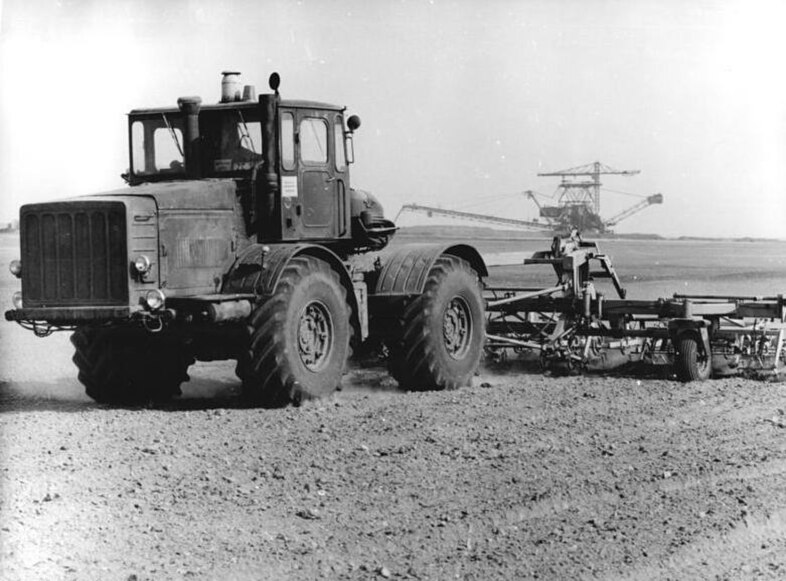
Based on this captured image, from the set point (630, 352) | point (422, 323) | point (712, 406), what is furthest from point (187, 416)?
point (630, 352)

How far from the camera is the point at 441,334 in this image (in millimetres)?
12742

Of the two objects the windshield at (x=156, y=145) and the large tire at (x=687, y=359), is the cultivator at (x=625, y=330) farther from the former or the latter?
the windshield at (x=156, y=145)

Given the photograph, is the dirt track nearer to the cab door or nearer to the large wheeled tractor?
the large wheeled tractor

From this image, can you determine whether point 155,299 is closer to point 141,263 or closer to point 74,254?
point 141,263

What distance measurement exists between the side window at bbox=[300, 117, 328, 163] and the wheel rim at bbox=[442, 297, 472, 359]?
2.25 meters

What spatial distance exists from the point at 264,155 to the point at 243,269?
1.28 m

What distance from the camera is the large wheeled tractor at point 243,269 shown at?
10.6 meters

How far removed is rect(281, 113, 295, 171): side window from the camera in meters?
11.8

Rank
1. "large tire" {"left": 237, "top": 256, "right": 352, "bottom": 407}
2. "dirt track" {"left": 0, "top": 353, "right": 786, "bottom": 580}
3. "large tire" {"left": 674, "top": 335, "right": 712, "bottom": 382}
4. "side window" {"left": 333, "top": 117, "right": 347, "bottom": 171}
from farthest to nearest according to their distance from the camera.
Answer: "large tire" {"left": 674, "top": 335, "right": 712, "bottom": 382} → "side window" {"left": 333, "top": 117, "right": 347, "bottom": 171} → "large tire" {"left": 237, "top": 256, "right": 352, "bottom": 407} → "dirt track" {"left": 0, "top": 353, "right": 786, "bottom": 580}

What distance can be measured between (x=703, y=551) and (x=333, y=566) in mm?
2109

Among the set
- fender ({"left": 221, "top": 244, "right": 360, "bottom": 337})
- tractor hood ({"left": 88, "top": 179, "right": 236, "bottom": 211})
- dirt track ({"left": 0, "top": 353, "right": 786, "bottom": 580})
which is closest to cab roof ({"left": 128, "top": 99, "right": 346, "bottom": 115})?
tractor hood ({"left": 88, "top": 179, "right": 236, "bottom": 211})

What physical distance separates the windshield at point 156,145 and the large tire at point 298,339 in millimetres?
1958

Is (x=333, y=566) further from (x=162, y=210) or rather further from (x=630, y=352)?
(x=630, y=352)

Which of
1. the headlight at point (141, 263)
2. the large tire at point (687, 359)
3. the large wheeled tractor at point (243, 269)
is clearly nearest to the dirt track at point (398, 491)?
the large wheeled tractor at point (243, 269)
